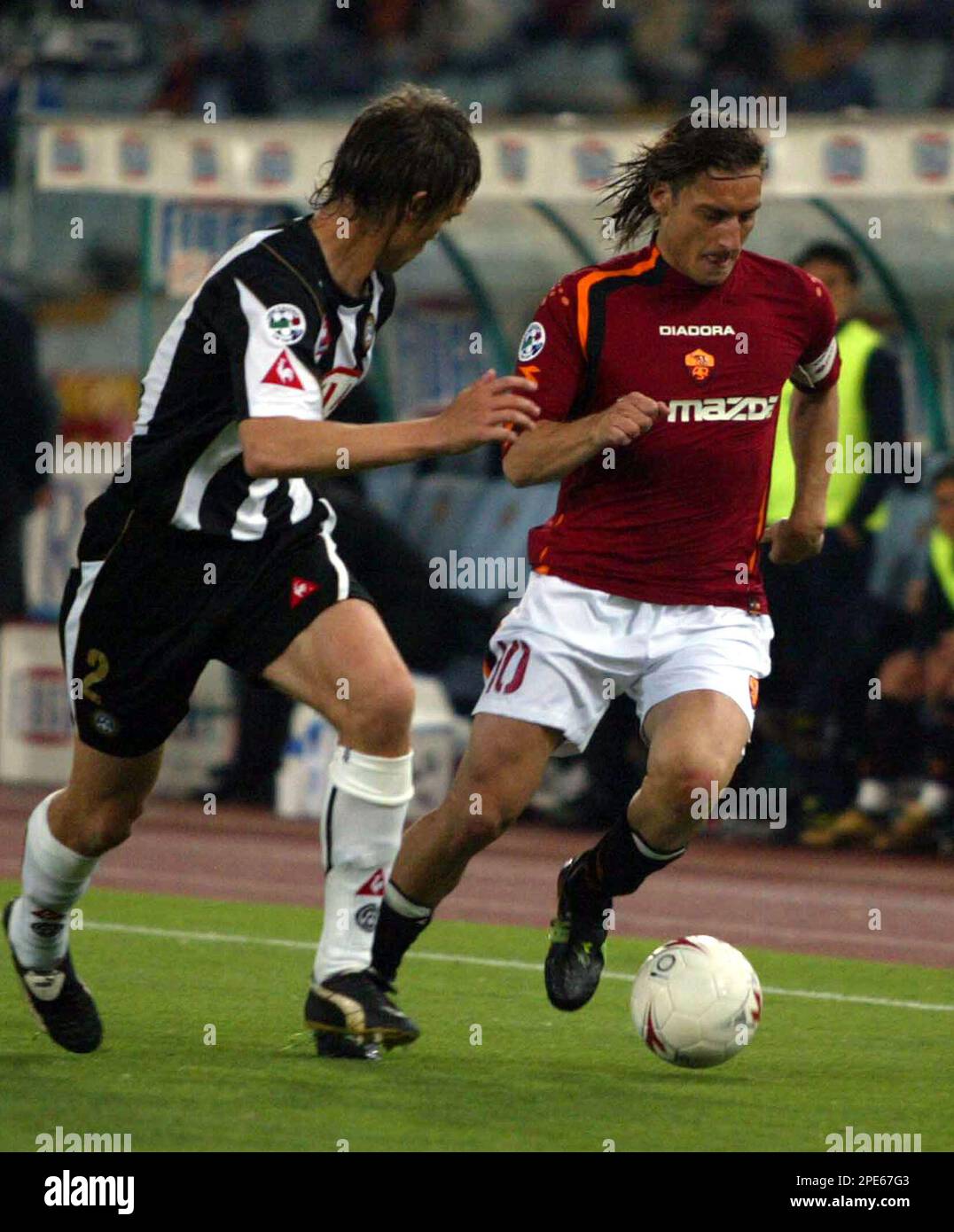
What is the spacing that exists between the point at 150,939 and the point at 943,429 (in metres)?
5.80

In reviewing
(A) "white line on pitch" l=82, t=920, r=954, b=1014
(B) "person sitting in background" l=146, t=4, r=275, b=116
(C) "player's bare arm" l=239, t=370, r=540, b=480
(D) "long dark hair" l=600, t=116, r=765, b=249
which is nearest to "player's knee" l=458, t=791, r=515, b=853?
(C) "player's bare arm" l=239, t=370, r=540, b=480

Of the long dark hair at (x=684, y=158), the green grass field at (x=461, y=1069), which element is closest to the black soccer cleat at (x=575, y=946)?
the green grass field at (x=461, y=1069)

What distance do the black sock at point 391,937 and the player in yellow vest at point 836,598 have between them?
482cm

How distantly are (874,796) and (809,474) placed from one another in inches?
204

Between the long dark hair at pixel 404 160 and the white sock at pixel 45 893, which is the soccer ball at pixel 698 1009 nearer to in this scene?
the white sock at pixel 45 893

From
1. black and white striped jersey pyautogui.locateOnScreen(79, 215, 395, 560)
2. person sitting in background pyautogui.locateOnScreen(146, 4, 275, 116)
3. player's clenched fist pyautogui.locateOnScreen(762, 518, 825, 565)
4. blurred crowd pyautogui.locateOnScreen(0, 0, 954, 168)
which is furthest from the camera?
person sitting in background pyautogui.locateOnScreen(146, 4, 275, 116)

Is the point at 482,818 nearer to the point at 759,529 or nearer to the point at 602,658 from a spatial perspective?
the point at 602,658

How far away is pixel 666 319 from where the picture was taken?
6168 millimetres

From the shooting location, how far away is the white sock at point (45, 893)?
5727 millimetres

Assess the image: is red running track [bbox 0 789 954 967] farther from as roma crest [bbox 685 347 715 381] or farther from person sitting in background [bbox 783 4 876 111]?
person sitting in background [bbox 783 4 876 111]

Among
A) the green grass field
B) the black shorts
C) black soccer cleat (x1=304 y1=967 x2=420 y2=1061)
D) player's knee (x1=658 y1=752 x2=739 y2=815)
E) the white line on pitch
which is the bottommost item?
the white line on pitch

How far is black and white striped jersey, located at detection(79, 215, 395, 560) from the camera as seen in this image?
5352 mm

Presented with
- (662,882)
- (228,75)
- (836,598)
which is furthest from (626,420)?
(228,75)

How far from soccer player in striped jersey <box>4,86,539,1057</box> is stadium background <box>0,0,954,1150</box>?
493 millimetres
